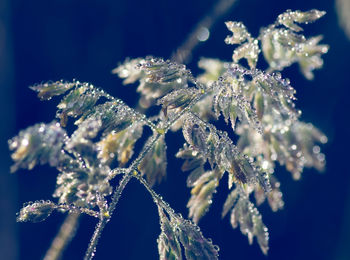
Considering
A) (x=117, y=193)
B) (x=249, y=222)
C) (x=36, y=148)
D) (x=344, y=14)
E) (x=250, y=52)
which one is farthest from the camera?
(x=344, y=14)

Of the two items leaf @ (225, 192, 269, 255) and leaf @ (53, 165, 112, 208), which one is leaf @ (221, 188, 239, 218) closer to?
leaf @ (225, 192, 269, 255)

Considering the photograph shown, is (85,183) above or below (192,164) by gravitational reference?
below

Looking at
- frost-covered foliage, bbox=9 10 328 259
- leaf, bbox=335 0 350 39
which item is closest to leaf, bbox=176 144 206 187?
frost-covered foliage, bbox=9 10 328 259

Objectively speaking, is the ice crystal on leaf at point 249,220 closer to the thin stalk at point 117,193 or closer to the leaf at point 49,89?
the thin stalk at point 117,193

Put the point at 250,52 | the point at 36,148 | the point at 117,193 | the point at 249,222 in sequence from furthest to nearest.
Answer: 1. the point at 249,222
2. the point at 250,52
3. the point at 117,193
4. the point at 36,148

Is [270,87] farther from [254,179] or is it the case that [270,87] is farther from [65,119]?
[65,119]

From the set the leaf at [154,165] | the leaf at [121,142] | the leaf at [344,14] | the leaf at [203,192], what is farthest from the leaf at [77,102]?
the leaf at [344,14]

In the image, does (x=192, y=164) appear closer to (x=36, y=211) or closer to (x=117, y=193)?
(x=117, y=193)

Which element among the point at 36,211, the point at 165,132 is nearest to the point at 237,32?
the point at 165,132
